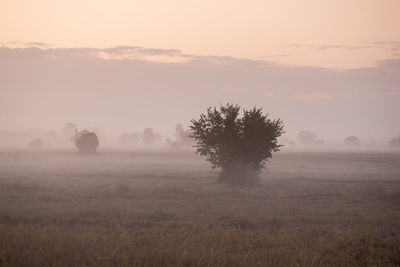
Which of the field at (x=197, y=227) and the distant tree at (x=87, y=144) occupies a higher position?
the distant tree at (x=87, y=144)

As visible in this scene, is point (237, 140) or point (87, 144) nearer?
point (237, 140)

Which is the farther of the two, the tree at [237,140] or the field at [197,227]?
the tree at [237,140]

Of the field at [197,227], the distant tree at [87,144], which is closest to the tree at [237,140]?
the field at [197,227]

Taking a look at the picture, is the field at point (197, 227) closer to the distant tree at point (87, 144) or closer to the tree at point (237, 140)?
the tree at point (237, 140)

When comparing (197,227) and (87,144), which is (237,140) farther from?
(87,144)

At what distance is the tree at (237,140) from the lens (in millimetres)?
37031

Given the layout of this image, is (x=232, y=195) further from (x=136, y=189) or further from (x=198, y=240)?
(x=198, y=240)

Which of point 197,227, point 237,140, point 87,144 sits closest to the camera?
point 197,227

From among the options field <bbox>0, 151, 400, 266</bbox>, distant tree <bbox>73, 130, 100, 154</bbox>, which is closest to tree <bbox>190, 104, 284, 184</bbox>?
field <bbox>0, 151, 400, 266</bbox>

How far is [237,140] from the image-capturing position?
37188mm

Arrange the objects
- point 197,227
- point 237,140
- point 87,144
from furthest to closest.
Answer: point 87,144 < point 237,140 < point 197,227

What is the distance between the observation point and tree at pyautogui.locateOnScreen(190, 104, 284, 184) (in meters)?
37.0

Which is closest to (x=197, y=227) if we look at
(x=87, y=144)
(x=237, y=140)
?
(x=237, y=140)

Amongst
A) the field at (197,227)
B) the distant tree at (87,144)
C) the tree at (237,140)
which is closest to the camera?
the field at (197,227)
